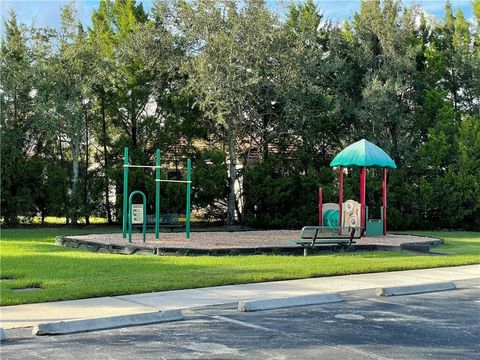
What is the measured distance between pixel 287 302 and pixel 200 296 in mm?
1448

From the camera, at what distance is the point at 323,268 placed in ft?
44.8

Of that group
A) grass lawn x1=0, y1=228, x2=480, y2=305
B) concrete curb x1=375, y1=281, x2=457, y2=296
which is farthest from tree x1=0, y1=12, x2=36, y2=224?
concrete curb x1=375, y1=281, x2=457, y2=296

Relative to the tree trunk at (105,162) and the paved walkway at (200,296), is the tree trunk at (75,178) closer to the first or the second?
the tree trunk at (105,162)

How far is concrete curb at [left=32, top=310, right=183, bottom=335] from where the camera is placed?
25.0ft

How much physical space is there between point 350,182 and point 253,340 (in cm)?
2422

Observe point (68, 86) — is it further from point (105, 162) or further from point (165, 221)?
point (165, 221)

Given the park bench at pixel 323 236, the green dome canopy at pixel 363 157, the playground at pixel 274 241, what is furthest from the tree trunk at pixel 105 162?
the park bench at pixel 323 236

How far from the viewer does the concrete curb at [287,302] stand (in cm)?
931

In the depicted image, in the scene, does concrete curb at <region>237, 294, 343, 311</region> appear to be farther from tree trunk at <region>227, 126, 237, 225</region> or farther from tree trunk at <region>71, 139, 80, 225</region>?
tree trunk at <region>71, 139, 80, 225</region>

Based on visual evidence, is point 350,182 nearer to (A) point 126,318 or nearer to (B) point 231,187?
(B) point 231,187

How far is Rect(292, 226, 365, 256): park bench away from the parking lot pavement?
736cm

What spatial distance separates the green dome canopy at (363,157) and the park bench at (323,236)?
465 cm

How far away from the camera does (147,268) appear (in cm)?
1335

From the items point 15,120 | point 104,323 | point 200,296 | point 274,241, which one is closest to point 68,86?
point 15,120
